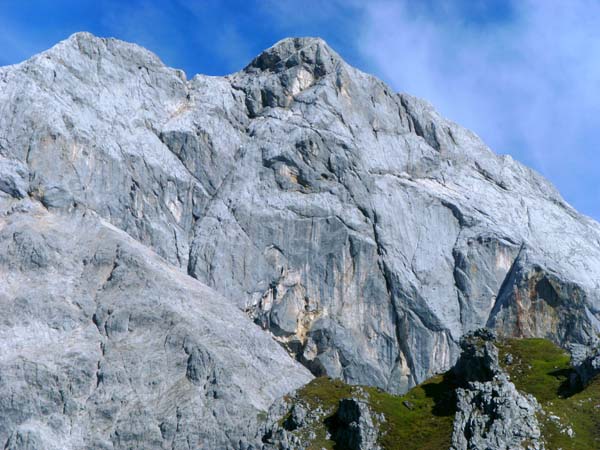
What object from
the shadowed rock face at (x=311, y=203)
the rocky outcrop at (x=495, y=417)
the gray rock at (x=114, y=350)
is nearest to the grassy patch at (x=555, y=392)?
the rocky outcrop at (x=495, y=417)

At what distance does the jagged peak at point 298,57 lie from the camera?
5689 inches

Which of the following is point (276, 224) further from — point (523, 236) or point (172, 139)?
point (523, 236)

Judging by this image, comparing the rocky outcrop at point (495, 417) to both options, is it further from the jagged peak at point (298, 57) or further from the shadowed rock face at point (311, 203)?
the jagged peak at point (298, 57)

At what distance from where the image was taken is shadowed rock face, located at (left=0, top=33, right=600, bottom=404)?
116 meters

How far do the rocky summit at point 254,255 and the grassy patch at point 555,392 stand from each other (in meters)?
1.83

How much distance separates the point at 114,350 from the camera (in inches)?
3853

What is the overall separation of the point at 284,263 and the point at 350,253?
8.28 meters

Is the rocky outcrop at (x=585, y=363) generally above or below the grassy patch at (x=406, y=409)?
above

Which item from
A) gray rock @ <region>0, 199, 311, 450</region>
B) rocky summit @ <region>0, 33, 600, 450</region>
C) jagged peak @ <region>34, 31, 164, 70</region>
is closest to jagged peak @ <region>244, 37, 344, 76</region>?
rocky summit @ <region>0, 33, 600, 450</region>

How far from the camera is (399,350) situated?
116m

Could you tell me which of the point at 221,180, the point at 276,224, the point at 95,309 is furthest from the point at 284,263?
the point at 95,309

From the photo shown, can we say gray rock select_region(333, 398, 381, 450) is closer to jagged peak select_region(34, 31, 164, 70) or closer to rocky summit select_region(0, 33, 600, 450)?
rocky summit select_region(0, 33, 600, 450)

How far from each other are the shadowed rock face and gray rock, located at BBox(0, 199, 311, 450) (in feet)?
21.4

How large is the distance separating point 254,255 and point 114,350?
89.0 feet
